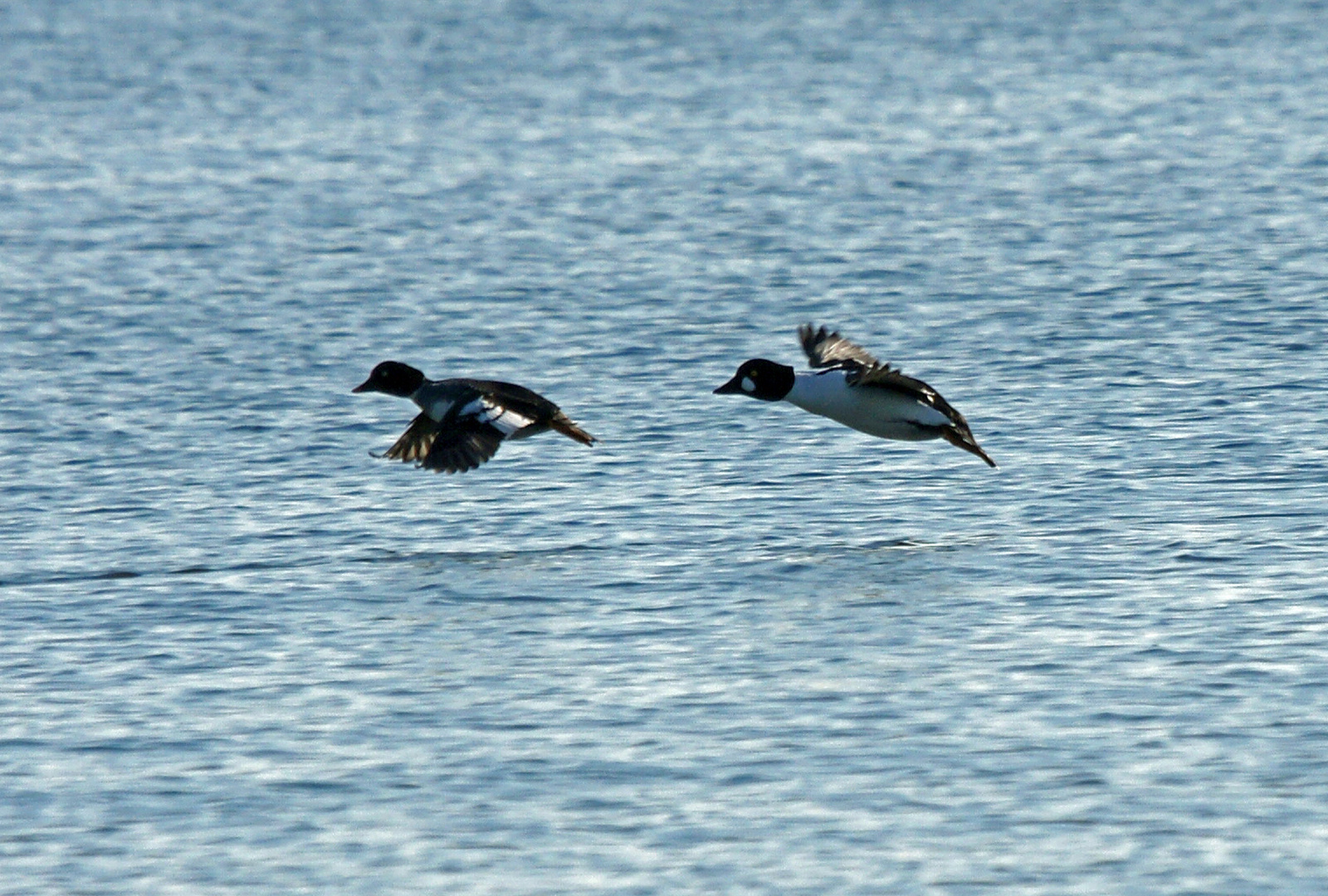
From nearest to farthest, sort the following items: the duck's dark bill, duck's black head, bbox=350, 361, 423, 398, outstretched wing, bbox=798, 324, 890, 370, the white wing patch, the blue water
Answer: the blue water, the white wing patch, the duck's dark bill, duck's black head, bbox=350, 361, 423, 398, outstretched wing, bbox=798, 324, 890, 370

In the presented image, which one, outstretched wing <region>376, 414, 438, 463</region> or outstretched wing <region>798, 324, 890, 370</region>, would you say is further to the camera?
outstretched wing <region>798, 324, 890, 370</region>

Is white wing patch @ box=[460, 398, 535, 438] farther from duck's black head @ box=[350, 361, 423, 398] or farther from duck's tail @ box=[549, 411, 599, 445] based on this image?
duck's black head @ box=[350, 361, 423, 398]

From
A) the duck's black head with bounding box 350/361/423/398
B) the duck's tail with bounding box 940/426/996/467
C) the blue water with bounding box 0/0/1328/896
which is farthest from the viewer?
the duck's black head with bounding box 350/361/423/398

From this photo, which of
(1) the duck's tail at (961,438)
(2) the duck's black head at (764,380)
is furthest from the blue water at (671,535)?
(2) the duck's black head at (764,380)

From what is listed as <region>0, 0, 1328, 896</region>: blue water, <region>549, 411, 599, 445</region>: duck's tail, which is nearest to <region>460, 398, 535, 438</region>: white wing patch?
<region>549, 411, 599, 445</region>: duck's tail

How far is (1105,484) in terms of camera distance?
16.1 meters

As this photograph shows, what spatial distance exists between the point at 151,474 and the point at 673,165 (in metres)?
19.6

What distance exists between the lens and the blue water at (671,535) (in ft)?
33.1

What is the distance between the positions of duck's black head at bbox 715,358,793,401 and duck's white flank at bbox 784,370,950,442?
0.18m

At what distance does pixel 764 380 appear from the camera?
16.2m

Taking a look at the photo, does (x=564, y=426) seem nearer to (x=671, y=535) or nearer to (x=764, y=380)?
(x=671, y=535)

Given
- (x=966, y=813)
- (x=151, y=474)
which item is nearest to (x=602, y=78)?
(x=151, y=474)

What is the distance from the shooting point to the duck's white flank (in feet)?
51.4

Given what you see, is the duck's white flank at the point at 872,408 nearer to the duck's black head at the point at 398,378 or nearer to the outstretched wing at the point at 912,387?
the outstretched wing at the point at 912,387
